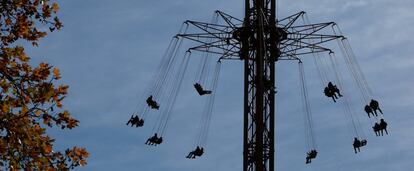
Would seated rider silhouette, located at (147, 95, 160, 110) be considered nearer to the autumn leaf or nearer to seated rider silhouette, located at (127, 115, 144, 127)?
seated rider silhouette, located at (127, 115, 144, 127)

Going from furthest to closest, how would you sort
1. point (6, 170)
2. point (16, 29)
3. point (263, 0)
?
point (263, 0), point (16, 29), point (6, 170)

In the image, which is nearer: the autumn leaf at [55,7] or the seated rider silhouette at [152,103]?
the autumn leaf at [55,7]

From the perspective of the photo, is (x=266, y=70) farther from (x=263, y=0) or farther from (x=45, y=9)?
(x=45, y=9)

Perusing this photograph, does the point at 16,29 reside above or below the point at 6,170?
above

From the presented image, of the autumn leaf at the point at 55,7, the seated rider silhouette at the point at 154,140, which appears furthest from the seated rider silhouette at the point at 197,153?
the autumn leaf at the point at 55,7

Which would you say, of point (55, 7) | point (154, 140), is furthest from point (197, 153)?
point (55, 7)

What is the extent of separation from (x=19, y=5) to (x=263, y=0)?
77.0ft

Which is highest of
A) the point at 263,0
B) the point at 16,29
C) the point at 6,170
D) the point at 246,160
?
the point at 263,0

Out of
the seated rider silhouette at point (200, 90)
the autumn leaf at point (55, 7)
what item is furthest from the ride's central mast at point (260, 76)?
the autumn leaf at point (55, 7)

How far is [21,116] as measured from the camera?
43.9 ft

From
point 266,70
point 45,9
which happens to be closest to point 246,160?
point 266,70

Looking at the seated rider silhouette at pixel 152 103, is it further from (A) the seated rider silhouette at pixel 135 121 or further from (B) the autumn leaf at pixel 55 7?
(B) the autumn leaf at pixel 55 7

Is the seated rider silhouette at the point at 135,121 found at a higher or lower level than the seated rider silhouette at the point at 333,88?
lower

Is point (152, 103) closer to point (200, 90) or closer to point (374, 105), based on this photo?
point (200, 90)
